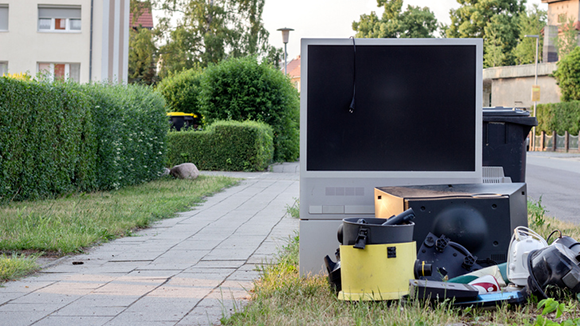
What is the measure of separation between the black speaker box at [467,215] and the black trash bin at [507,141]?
2.71m

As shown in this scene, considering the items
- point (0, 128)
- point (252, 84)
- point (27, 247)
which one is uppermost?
point (252, 84)

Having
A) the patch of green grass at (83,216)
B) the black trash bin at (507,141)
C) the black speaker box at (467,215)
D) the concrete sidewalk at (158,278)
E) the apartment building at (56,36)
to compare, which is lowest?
the concrete sidewalk at (158,278)

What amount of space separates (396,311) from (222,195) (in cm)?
921

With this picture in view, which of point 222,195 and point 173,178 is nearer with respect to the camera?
point 222,195

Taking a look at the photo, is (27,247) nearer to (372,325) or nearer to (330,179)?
(330,179)

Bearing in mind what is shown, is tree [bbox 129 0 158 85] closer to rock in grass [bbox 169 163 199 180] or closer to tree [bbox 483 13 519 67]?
rock in grass [bbox 169 163 199 180]

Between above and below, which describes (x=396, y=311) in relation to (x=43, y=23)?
below

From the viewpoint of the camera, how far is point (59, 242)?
612 cm

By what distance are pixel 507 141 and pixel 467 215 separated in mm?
3169

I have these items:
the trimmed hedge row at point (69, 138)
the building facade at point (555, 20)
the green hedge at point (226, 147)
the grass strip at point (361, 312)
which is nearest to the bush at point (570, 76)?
the building facade at point (555, 20)

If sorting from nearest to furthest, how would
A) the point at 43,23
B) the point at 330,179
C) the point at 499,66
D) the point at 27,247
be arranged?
the point at 330,179, the point at 27,247, the point at 43,23, the point at 499,66

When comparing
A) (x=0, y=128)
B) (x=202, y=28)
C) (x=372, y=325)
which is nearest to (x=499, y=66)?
(x=202, y=28)

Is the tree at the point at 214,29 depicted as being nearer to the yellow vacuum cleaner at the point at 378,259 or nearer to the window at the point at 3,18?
the window at the point at 3,18

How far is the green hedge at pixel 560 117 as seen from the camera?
135 ft
